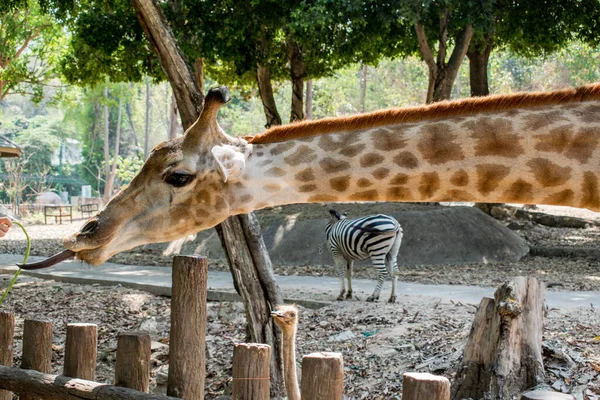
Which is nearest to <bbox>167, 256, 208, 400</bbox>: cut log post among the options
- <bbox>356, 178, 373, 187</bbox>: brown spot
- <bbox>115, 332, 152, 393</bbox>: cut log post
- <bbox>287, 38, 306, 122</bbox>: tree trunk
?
<bbox>115, 332, 152, 393</bbox>: cut log post

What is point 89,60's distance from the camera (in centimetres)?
1750

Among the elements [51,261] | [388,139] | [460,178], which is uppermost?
[388,139]

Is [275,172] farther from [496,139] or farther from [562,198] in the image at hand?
[562,198]

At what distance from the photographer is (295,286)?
11156 mm

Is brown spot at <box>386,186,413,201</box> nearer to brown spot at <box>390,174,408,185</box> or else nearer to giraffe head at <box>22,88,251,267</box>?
brown spot at <box>390,174,408,185</box>

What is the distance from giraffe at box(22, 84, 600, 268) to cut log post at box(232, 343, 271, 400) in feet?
2.99

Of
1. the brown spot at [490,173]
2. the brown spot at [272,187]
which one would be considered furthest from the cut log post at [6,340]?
the brown spot at [490,173]

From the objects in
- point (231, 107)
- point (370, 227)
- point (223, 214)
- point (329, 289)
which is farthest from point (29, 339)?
point (231, 107)

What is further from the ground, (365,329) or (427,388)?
(427,388)

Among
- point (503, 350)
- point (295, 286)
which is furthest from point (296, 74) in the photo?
point (503, 350)

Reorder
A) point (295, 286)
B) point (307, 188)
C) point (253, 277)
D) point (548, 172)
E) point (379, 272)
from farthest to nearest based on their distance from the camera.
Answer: point (295, 286)
point (379, 272)
point (253, 277)
point (307, 188)
point (548, 172)

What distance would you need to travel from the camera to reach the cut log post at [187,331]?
3.40 metres

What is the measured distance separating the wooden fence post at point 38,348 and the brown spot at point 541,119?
108 inches

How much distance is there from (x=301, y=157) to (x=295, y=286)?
7.53 metres
